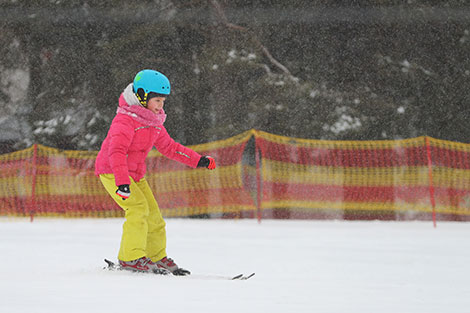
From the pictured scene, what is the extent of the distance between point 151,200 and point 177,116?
13.4m

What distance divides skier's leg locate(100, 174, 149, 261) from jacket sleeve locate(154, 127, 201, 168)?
0.52 metres

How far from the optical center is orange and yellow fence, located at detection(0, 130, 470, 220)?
14.2 meters

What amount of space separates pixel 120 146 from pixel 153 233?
0.84 metres

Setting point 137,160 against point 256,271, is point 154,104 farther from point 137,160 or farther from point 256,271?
point 256,271

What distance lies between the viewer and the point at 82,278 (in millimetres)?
5453

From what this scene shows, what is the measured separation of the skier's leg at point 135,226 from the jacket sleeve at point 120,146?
11.0 inches

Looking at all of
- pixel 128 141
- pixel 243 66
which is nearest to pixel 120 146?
pixel 128 141

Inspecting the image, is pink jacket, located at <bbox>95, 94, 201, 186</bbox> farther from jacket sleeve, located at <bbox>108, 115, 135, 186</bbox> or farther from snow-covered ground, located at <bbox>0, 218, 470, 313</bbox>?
snow-covered ground, located at <bbox>0, 218, 470, 313</bbox>

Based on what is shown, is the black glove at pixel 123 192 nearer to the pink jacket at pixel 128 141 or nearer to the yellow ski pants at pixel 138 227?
the pink jacket at pixel 128 141

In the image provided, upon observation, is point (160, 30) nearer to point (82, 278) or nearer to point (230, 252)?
point (230, 252)

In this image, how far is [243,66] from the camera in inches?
766

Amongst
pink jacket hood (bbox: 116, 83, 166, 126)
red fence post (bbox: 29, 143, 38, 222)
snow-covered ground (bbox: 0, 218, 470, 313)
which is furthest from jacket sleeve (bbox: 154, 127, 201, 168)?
red fence post (bbox: 29, 143, 38, 222)

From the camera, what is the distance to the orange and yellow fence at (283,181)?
14180mm

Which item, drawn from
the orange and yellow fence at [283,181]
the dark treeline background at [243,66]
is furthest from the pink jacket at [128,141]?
the dark treeline background at [243,66]
